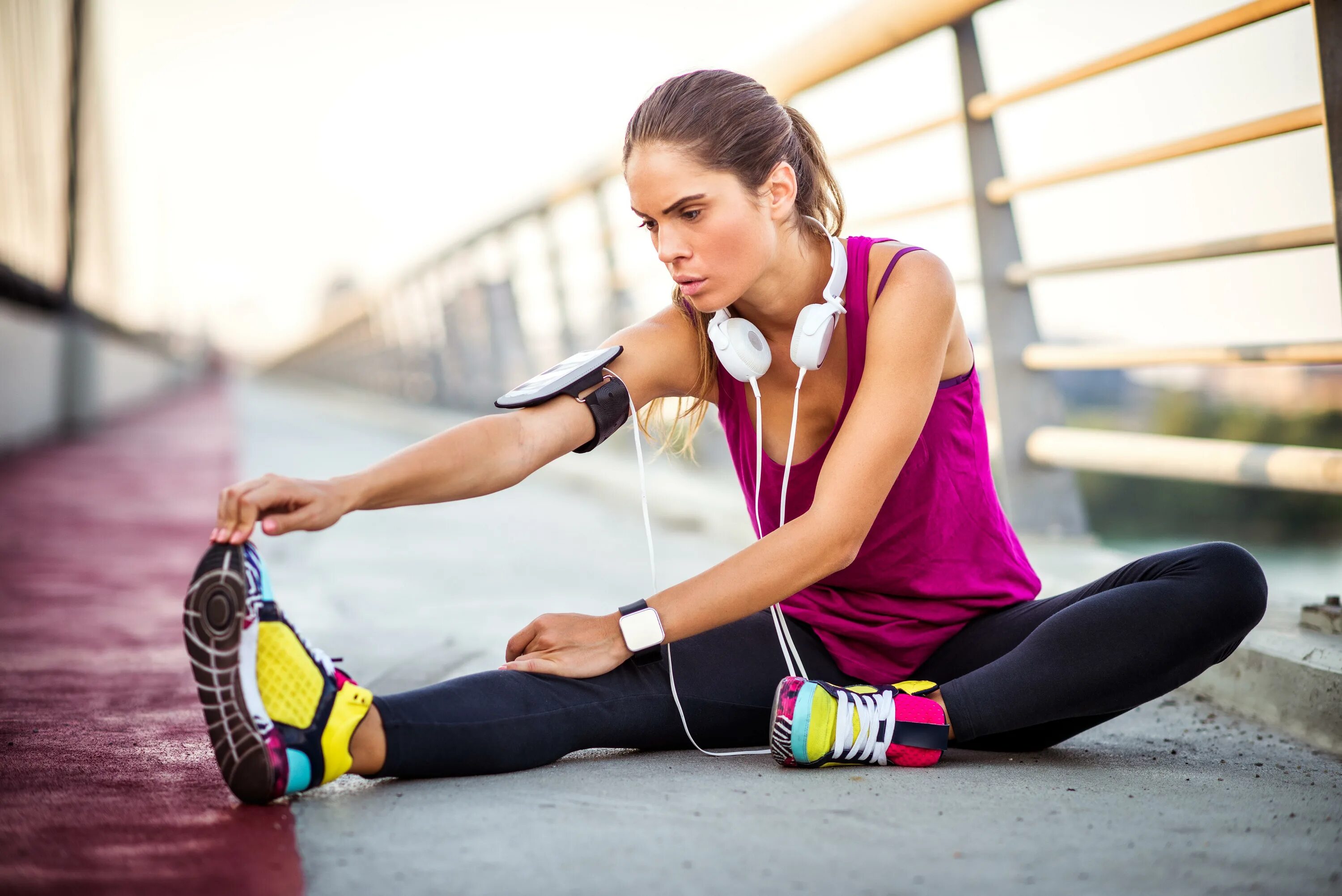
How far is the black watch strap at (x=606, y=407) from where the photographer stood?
5.68 feet

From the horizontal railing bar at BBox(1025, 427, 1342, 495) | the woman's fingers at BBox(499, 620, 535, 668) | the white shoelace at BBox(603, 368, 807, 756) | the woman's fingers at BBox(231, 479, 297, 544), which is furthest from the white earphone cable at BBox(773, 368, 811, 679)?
the horizontal railing bar at BBox(1025, 427, 1342, 495)

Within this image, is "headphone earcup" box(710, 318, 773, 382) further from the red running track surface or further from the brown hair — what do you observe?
the red running track surface

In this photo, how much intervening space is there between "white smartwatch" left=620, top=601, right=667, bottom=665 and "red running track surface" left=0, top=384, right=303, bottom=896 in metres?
0.51

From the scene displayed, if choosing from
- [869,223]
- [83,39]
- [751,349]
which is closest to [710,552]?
[869,223]

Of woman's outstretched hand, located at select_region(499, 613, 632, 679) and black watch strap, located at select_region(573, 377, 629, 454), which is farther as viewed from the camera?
black watch strap, located at select_region(573, 377, 629, 454)

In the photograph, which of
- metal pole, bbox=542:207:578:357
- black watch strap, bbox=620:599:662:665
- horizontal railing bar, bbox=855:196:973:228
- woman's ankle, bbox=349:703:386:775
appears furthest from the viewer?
metal pole, bbox=542:207:578:357

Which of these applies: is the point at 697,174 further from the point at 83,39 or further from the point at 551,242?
the point at 83,39

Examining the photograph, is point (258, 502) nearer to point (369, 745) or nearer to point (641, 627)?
point (369, 745)

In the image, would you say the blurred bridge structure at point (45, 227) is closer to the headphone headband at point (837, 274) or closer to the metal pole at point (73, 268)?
the metal pole at point (73, 268)

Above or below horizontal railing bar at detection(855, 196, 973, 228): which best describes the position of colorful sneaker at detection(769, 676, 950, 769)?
below

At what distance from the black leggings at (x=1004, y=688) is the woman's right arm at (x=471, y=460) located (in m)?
0.29

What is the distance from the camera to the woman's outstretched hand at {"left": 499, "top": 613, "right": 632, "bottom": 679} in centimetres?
162

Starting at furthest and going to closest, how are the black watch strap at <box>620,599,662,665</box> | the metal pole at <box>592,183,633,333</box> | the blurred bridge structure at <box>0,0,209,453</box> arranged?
the blurred bridge structure at <box>0,0,209,453</box> → the metal pole at <box>592,183,633,333</box> → the black watch strap at <box>620,599,662,665</box>

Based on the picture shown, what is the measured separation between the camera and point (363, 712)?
1459 mm
